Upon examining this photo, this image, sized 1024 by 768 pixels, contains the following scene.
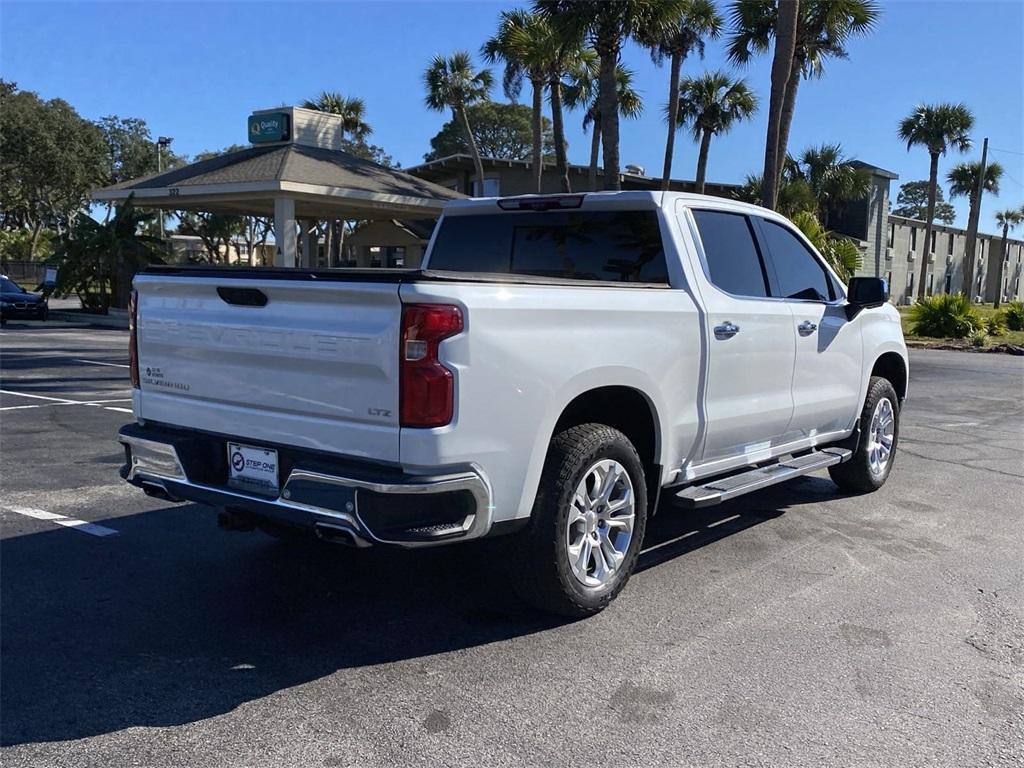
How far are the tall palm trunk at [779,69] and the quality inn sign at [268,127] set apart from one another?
607 inches

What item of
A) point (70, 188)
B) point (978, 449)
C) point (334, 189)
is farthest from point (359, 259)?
point (978, 449)

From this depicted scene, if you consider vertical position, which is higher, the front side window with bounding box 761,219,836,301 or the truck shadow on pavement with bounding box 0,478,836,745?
the front side window with bounding box 761,219,836,301

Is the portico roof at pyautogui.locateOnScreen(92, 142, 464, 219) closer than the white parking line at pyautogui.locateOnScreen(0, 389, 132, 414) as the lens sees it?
No

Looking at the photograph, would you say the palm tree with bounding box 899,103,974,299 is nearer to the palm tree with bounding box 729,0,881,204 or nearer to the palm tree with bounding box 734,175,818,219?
the palm tree with bounding box 734,175,818,219

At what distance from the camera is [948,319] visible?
26.0 m

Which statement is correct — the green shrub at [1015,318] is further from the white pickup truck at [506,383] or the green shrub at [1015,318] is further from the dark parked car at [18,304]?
the dark parked car at [18,304]

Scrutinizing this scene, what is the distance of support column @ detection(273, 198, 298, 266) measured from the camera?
24431 millimetres

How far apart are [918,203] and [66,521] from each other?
13500cm

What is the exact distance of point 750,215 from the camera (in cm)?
→ 567

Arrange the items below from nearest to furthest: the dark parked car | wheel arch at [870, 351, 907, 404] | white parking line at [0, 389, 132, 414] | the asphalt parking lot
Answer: the asphalt parking lot
wheel arch at [870, 351, 907, 404]
white parking line at [0, 389, 132, 414]
the dark parked car

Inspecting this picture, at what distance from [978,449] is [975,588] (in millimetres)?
4664

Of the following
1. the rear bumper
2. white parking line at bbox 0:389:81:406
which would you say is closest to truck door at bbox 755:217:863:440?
the rear bumper

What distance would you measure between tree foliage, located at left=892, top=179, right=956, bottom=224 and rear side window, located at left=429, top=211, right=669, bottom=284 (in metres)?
129

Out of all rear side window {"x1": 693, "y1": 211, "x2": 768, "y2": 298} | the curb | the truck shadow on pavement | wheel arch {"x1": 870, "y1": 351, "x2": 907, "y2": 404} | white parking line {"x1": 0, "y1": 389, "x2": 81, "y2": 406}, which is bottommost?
the curb
